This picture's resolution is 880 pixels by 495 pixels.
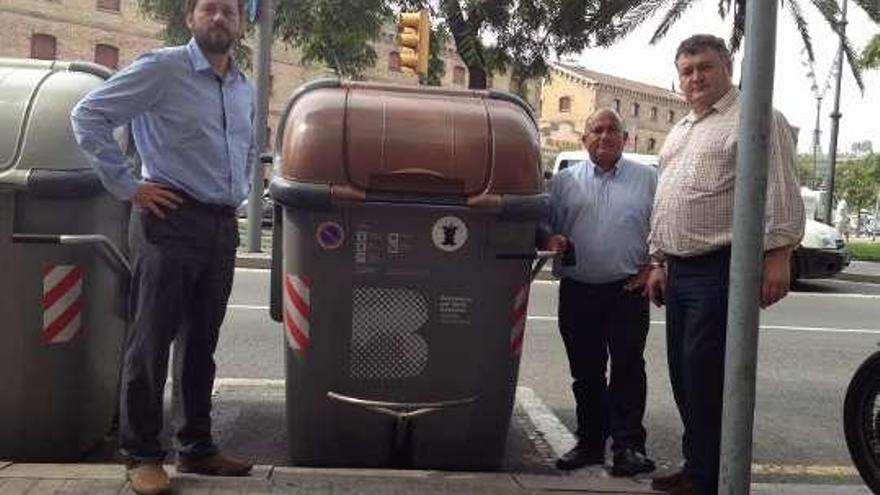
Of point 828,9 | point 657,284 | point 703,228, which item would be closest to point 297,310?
point 657,284

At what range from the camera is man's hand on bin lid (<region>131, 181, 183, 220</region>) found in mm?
3754

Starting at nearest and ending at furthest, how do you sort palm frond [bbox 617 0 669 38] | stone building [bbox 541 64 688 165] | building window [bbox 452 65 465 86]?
palm frond [bbox 617 0 669 38], building window [bbox 452 65 465 86], stone building [bbox 541 64 688 165]

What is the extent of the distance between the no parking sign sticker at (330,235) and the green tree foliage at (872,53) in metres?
22.4

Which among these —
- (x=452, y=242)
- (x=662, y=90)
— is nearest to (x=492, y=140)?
(x=452, y=242)

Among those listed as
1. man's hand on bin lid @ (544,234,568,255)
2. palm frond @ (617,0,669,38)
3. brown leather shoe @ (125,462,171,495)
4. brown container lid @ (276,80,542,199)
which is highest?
palm frond @ (617,0,669,38)

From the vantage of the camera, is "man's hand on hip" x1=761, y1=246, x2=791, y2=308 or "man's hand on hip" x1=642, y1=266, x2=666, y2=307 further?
"man's hand on hip" x1=642, y1=266, x2=666, y2=307

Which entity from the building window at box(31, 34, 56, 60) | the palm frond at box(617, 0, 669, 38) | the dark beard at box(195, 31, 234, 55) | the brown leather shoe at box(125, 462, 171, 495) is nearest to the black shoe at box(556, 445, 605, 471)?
the brown leather shoe at box(125, 462, 171, 495)

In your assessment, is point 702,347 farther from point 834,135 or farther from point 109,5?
point 109,5

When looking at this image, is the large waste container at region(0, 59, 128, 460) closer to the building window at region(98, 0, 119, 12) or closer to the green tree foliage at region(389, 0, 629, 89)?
the green tree foliage at region(389, 0, 629, 89)

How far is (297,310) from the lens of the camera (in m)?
4.08

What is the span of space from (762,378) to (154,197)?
18.1 ft

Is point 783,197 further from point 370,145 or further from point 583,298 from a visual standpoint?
point 370,145

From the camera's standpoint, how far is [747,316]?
3021 mm

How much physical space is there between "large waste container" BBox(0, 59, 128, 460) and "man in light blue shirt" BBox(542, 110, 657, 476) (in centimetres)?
199
